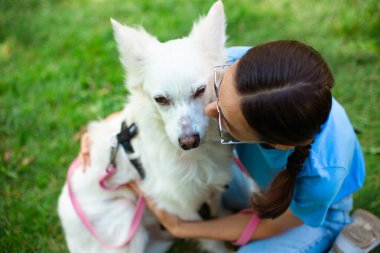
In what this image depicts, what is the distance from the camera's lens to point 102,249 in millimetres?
2383

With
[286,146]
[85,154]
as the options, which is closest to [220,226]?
[286,146]

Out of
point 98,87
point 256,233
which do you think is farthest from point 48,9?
point 256,233

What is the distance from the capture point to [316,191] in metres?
1.83

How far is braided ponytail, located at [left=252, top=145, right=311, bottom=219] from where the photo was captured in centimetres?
172

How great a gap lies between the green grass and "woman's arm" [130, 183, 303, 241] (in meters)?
0.42

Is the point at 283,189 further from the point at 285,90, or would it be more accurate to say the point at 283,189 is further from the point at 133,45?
the point at 133,45

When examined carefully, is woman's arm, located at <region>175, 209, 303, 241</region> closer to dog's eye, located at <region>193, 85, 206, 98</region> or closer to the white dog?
the white dog

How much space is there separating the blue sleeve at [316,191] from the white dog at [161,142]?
542 mm

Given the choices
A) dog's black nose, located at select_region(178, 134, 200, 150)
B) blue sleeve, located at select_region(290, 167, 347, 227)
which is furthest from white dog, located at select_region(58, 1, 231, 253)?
blue sleeve, located at select_region(290, 167, 347, 227)

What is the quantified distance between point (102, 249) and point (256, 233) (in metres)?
1.02

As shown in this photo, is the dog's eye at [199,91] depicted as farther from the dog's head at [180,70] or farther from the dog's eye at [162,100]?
the dog's eye at [162,100]

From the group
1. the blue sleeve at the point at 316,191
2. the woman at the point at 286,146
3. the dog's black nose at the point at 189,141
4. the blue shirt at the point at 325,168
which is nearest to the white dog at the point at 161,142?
the dog's black nose at the point at 189,141

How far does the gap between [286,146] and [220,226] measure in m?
0.88

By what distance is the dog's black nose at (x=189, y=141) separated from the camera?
186 cm
